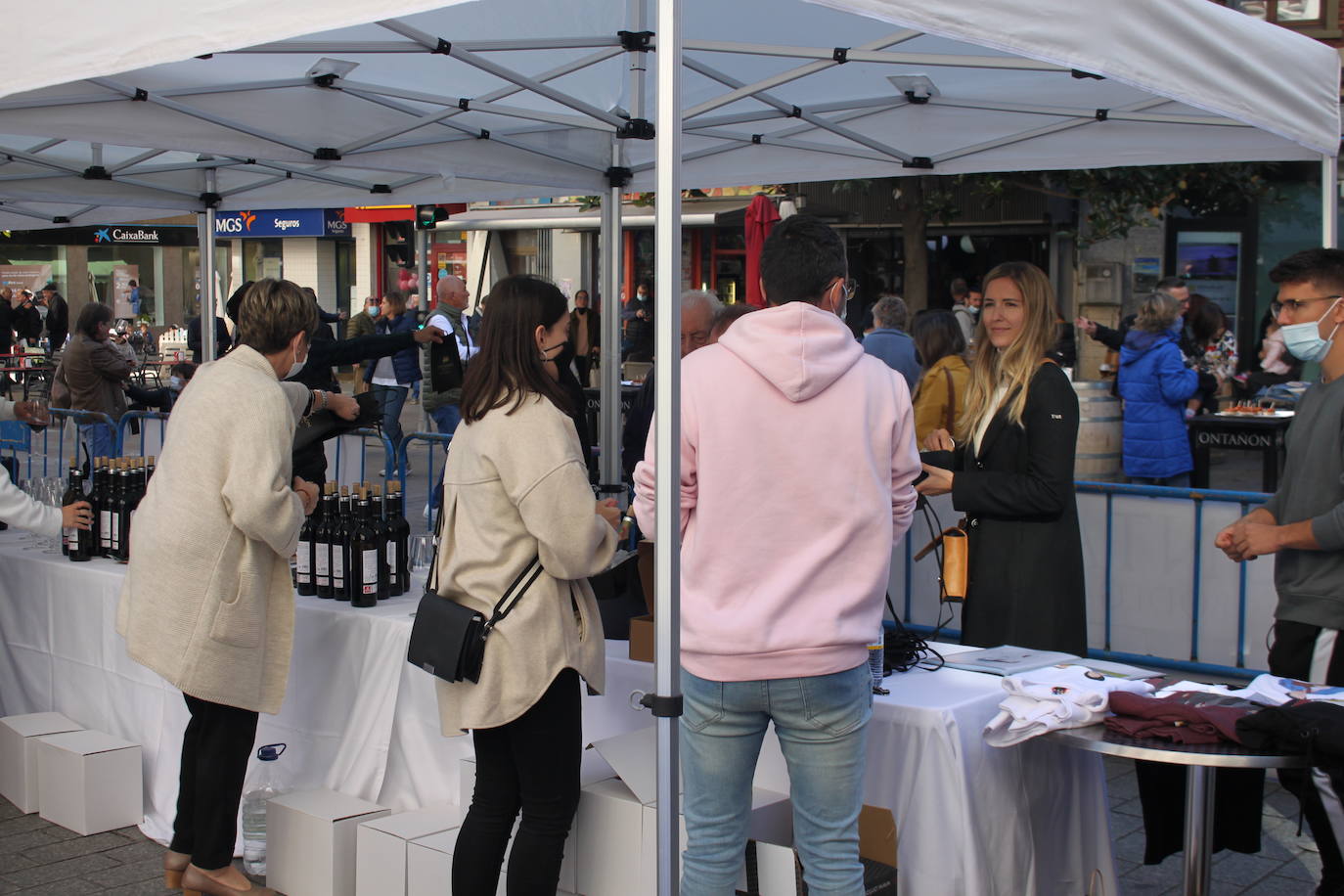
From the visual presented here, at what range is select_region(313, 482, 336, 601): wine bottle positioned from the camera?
169 inches

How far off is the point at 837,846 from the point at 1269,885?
7.03 ft

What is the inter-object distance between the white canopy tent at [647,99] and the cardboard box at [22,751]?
7.32ft

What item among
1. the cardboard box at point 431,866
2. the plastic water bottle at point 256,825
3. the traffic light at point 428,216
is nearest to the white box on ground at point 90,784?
the plastic water bottle at point 256,825

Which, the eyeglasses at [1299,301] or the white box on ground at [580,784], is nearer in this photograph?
the white box on ground at [580,784]

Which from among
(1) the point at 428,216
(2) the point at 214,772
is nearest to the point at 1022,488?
(2) the point at 214,772

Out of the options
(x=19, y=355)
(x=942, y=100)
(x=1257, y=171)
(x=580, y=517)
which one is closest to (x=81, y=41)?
(x=580, y=517)

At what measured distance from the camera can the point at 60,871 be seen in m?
4.20

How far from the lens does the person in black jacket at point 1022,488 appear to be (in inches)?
152

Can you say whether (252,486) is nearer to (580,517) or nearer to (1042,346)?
(580,517)

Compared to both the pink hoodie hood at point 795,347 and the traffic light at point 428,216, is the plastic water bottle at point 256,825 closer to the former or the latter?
the pink hoodie hood at point 795,347

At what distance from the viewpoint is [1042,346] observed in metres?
3.98

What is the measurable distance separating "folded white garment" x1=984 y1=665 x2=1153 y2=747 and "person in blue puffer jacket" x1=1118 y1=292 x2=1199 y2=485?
6.49 metres

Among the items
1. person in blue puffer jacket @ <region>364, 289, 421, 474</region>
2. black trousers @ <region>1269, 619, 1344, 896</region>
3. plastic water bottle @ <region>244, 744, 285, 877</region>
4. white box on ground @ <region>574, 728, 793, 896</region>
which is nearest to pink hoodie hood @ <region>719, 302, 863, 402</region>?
white box on ground @ <region>574, 728, 793, 896</region>

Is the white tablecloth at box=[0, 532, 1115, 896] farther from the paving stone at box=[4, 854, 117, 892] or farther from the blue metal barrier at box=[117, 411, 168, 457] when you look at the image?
the blue metal barrier at box=[117, 411, 168, 457]
